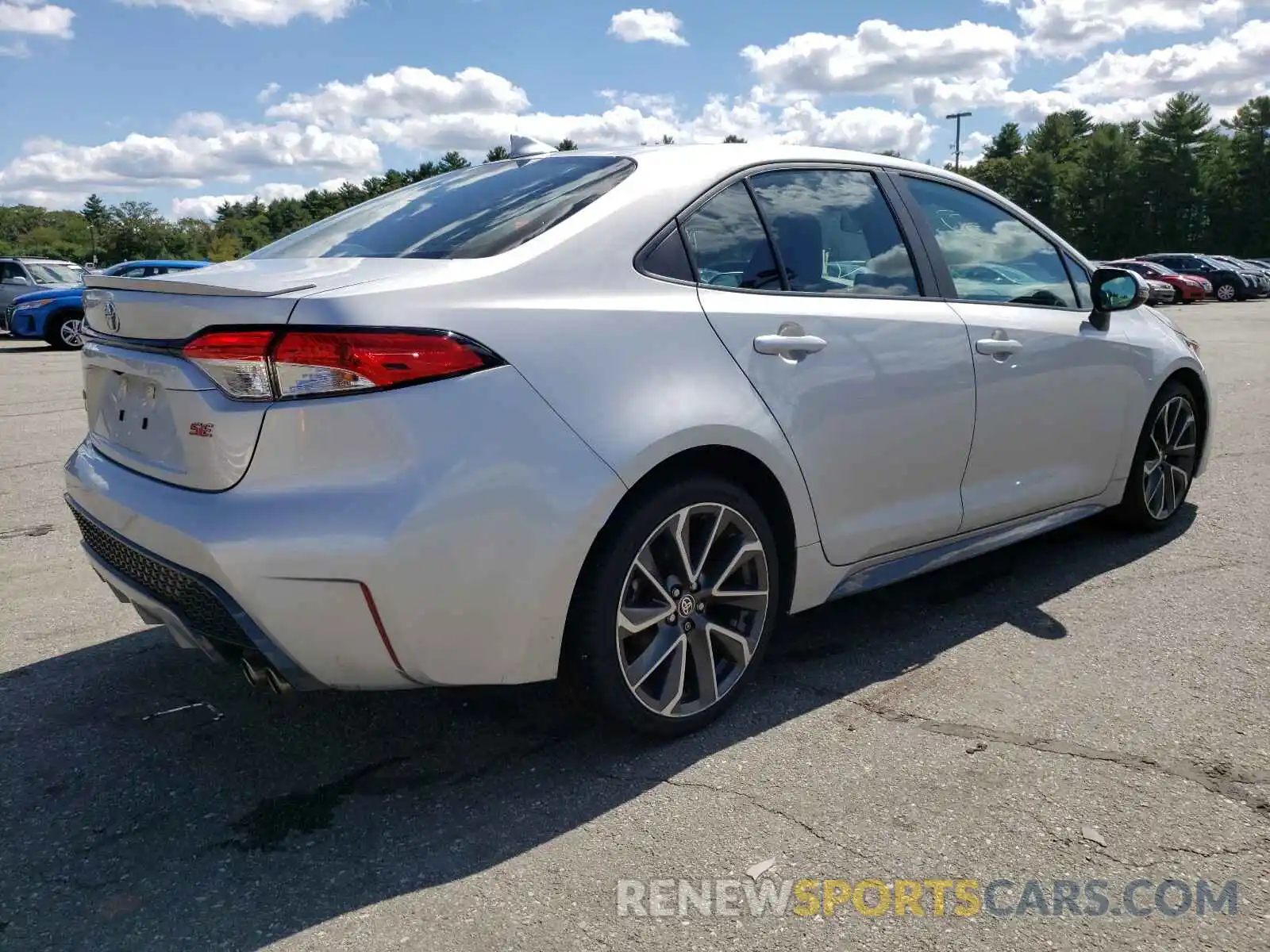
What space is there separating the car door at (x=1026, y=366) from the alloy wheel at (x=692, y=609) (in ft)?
3.56

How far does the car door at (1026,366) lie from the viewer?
12.5ft

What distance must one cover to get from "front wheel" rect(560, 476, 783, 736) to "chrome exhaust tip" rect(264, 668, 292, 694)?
688mm

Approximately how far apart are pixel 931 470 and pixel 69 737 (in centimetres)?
278

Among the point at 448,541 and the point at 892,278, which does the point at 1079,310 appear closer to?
the point at 892,278

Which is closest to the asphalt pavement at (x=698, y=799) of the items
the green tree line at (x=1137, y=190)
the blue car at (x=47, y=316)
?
the blue car at (x=47, y=316)

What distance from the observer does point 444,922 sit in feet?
7.31

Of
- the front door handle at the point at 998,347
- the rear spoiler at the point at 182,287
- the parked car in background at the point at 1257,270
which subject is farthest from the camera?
the parked car in background at the point at 1257,270

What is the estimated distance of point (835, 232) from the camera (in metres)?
3.48

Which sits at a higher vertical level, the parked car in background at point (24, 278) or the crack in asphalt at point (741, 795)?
the parked car in background at point (24, 278)

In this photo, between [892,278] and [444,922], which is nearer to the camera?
[444,922]

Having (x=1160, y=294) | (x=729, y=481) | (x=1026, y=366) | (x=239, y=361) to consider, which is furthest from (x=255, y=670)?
(x=1160, y=294)

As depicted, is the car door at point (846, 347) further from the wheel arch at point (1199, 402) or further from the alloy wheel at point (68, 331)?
the alloy wheel at point (68, 331)

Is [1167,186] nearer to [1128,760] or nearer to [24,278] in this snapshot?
[24,278]

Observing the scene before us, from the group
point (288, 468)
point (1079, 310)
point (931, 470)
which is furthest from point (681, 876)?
point (1079, 310)
